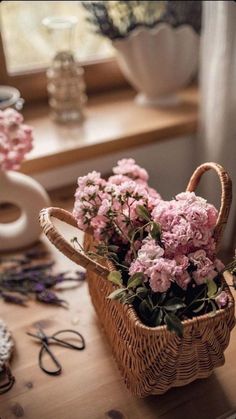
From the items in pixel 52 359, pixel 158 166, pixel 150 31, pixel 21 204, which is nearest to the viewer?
pixel 52 359

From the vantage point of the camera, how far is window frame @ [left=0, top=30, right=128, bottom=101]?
149 centimetres

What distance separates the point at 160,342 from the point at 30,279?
457mm

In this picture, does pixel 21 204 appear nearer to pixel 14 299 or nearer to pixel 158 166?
pixel 14 299

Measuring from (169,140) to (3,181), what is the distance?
1.87 ft

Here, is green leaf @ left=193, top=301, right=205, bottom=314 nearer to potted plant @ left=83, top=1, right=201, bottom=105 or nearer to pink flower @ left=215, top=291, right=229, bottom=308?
pink flower @ left=215, top=291, right=229, bottom=308

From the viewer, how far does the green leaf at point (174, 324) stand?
0.64 metres

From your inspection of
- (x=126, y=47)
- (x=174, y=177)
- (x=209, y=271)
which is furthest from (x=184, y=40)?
(x=209, y=271)

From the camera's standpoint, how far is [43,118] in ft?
4.95

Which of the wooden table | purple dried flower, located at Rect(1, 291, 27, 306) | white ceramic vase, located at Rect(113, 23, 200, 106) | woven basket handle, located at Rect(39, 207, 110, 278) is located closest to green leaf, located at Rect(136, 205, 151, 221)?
woven basket handle, located at Rect(39, 207, 110, 278)

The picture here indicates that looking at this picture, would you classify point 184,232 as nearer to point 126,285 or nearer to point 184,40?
point 126,285

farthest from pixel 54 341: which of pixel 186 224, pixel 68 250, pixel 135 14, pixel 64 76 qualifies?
pixel 135 14

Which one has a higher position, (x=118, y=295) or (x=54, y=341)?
(x=118, y=295)

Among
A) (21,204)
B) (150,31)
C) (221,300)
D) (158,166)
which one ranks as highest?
(150,31)

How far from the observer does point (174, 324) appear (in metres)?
0.65
